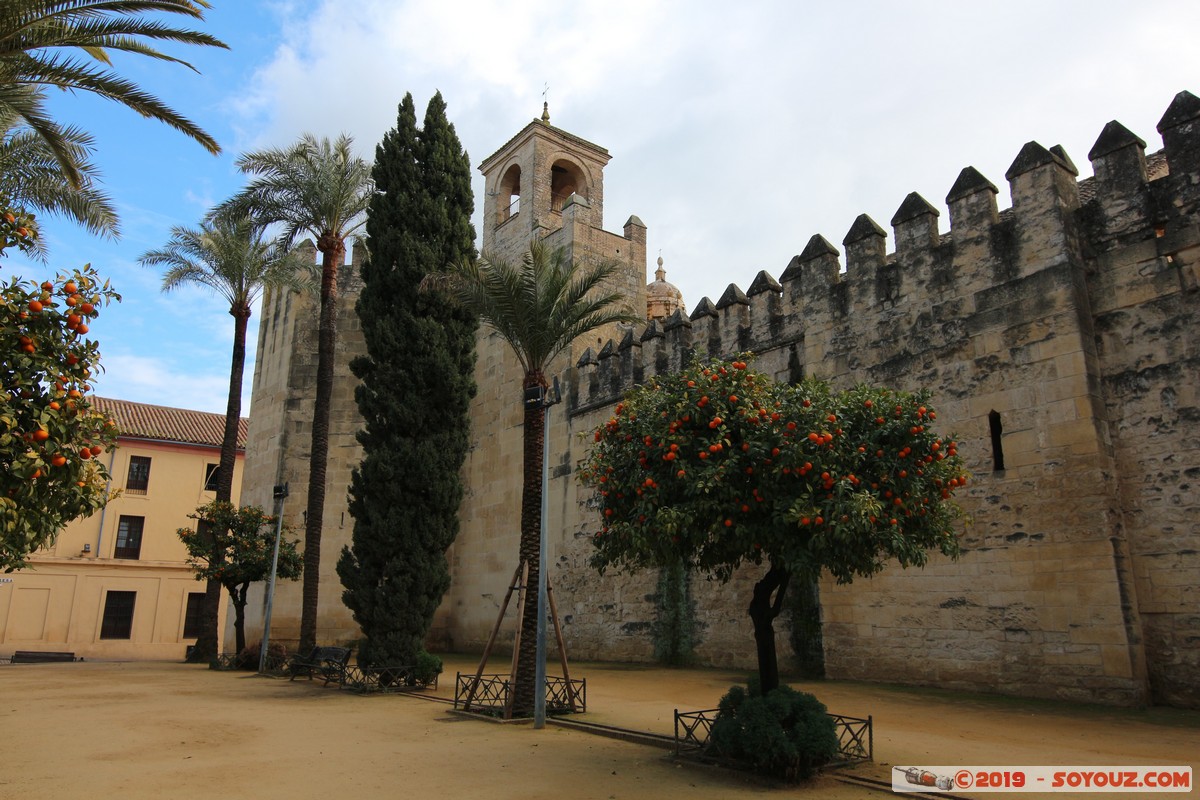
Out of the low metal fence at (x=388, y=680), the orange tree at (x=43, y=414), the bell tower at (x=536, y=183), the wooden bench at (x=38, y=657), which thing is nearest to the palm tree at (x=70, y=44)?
the orange tree at (x=43, y=414)

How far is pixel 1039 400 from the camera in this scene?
465 inches

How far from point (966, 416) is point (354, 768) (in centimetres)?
1015

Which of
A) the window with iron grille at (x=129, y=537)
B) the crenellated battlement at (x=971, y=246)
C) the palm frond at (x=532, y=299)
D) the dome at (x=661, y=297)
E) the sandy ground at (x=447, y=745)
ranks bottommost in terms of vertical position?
the sandy ground at (x=447, y=745)

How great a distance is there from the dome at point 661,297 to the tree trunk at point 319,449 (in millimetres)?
16914

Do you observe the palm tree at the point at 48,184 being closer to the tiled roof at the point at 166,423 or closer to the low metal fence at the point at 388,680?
the low metal fence at the point at 388,680

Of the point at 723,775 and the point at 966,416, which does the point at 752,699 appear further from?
the point at 966,416

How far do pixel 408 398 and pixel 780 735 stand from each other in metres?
11.0

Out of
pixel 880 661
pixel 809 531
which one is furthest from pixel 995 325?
pixel 809 531

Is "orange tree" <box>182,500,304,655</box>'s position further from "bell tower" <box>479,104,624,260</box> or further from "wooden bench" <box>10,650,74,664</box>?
"bell tower" <box>479,104,624,260</box>

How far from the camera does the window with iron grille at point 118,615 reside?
105 ft

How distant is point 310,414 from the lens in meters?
25.2

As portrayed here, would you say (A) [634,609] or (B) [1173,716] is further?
(A) [634,609]

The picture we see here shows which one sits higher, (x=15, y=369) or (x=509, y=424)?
(x=509, y=424)

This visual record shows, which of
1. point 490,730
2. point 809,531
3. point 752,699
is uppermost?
point 809,531
